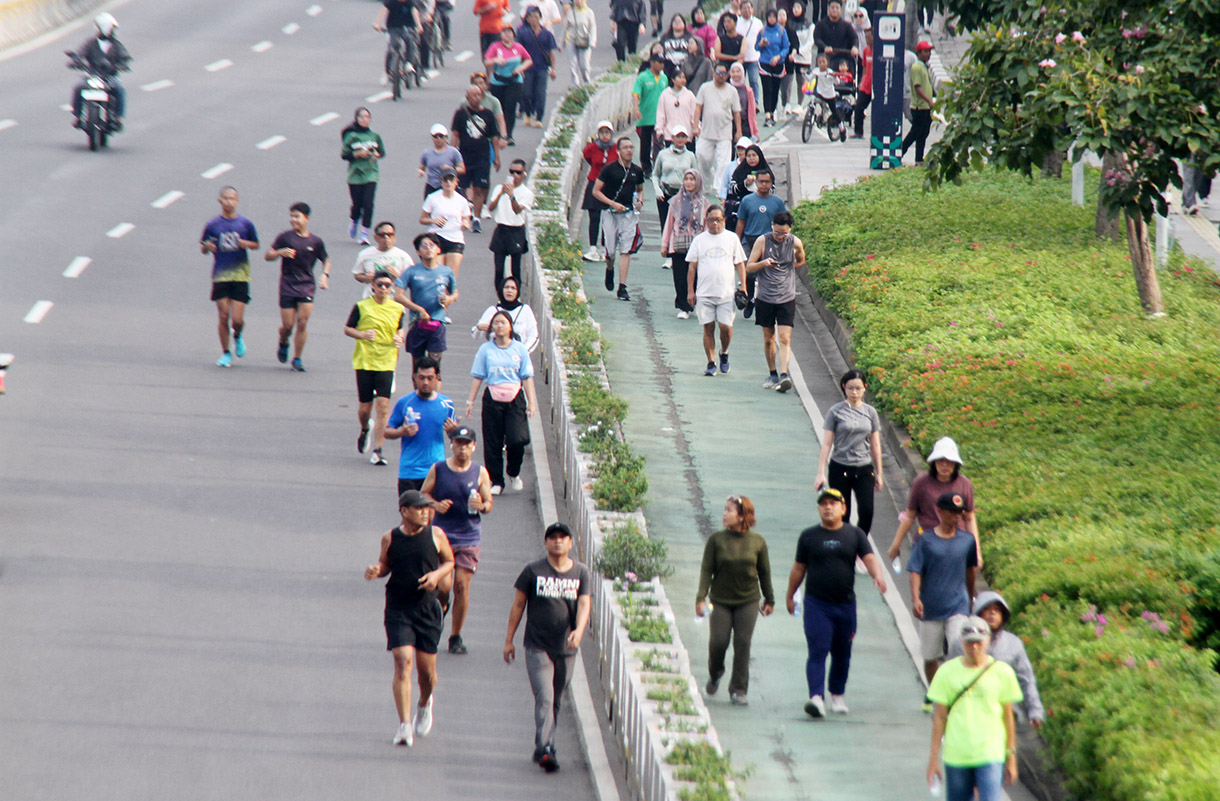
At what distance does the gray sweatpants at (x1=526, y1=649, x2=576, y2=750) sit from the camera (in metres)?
Answer: 10.3

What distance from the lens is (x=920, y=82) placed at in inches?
1077

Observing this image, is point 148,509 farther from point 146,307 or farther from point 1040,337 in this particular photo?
point 1040,337

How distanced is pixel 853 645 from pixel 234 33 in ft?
112

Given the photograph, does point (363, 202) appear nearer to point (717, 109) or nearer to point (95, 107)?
point (717, 109)

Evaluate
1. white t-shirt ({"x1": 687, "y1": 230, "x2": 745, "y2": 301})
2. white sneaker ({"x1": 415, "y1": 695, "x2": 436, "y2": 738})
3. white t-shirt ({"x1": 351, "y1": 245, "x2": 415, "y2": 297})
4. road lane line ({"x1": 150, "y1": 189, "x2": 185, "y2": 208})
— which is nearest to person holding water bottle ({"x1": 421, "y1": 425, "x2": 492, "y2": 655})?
white sneaker ({"x1": 415, "y1": 695, "x2": 436, "y2": 738})

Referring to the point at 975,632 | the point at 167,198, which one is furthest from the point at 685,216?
the point at 975,632

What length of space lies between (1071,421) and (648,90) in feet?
42.9

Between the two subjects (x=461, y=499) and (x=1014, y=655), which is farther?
(x=461, y=499)

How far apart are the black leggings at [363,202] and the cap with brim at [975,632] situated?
14068 mm

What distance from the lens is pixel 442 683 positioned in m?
11.4

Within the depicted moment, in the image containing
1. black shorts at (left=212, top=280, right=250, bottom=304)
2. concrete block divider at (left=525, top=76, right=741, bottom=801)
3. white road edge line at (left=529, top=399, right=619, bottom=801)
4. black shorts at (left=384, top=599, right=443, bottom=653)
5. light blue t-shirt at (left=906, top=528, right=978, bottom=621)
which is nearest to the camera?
concrete block divider at (left=525, top=76, right=741, bottom=801)

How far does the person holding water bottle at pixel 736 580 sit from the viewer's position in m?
10.9

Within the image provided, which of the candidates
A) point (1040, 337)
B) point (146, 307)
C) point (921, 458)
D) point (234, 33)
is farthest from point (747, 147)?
point (234, 33)

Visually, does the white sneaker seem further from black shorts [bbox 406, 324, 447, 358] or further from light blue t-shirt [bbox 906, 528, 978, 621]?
black shorts [bbox 406, 324, 447, 358]
